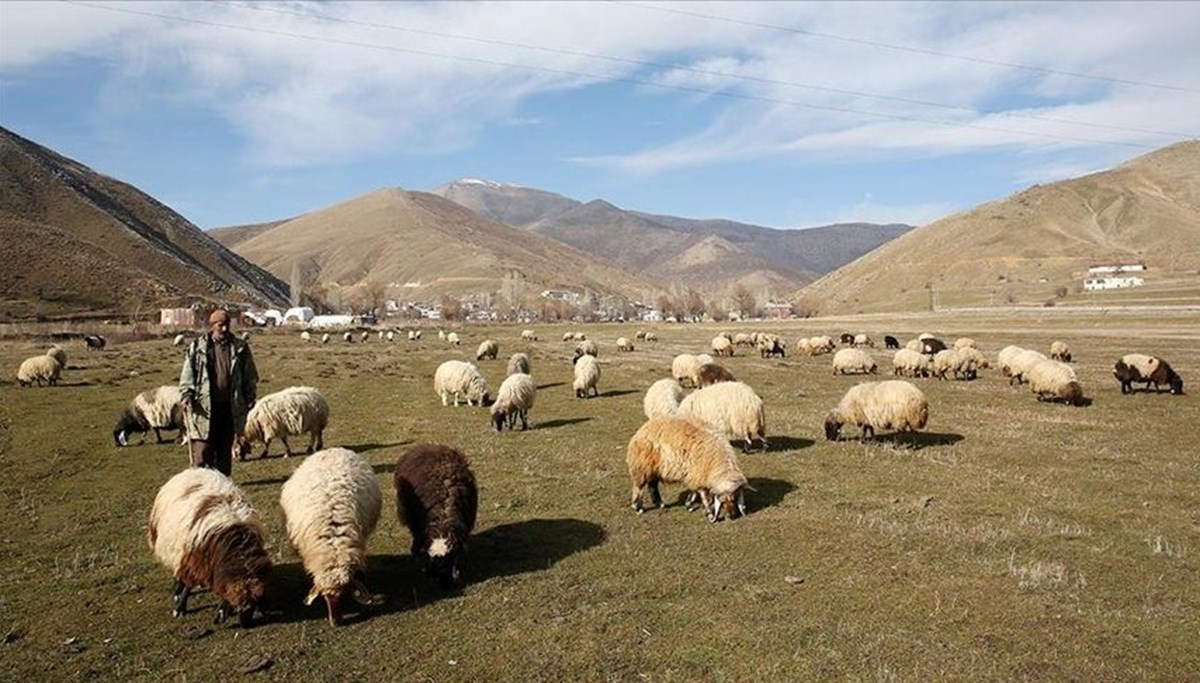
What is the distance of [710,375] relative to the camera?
28250mm

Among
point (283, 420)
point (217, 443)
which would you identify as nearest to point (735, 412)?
point (217, 443)

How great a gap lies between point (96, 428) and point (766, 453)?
2016 centimetres

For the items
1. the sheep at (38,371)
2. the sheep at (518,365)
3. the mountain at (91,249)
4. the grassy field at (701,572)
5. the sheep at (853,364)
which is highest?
the mountain at (91,249)

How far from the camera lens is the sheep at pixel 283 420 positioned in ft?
59.2

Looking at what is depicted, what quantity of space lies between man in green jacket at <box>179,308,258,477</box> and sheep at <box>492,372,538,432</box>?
10475mm

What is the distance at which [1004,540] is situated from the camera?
10922mm

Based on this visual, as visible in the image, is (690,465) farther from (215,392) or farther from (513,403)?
(513,403)

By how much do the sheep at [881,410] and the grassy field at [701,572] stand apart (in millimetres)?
564

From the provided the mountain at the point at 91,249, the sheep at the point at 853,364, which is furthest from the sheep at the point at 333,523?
the mountain at the point at 91,249

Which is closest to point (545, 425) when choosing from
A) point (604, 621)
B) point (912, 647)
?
point (604, 621)

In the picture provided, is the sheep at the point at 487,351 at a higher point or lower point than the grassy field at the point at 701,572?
higher

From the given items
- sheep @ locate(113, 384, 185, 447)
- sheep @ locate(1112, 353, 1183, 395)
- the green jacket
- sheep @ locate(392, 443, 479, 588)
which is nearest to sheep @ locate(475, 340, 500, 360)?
sheep @ locate(113, 384, 185, 447)

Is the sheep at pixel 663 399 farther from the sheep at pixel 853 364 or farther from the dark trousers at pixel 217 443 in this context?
the sheep at pixel 853 364

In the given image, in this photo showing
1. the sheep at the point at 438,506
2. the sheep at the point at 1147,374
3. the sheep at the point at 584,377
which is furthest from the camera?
the sheep at the point at 584,377
